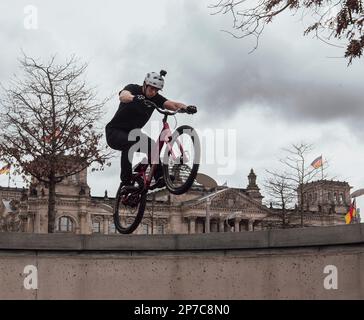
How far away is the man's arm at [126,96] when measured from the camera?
1047 centimetres

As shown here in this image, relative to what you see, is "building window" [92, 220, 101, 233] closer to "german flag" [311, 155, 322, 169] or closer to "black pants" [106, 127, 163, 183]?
"german flag" [311, 155, 322, 169]

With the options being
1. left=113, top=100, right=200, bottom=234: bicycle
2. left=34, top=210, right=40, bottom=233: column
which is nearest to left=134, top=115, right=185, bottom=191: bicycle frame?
left=113, top=100, right=200, bottom=234: bicycle

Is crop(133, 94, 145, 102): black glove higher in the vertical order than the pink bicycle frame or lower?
higher

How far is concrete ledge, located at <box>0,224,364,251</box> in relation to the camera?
945 centimetres

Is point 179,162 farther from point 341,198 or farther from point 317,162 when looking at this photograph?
point 341,198

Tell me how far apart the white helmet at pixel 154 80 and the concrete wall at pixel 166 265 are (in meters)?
2.63

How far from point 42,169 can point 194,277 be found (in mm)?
17994

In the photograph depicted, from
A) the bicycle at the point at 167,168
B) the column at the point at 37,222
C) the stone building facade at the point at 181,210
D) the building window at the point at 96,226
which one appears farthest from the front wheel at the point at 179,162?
the building window at the point at 96,226

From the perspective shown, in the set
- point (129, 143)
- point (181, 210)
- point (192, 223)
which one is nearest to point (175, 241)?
point (129, 143)

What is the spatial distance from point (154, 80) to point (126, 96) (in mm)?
565

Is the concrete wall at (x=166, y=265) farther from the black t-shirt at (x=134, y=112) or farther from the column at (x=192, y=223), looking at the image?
the column at (x=192, y=223)

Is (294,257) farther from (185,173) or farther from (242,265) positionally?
(185,173)

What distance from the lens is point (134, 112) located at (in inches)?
421

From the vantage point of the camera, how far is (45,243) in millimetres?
10086
